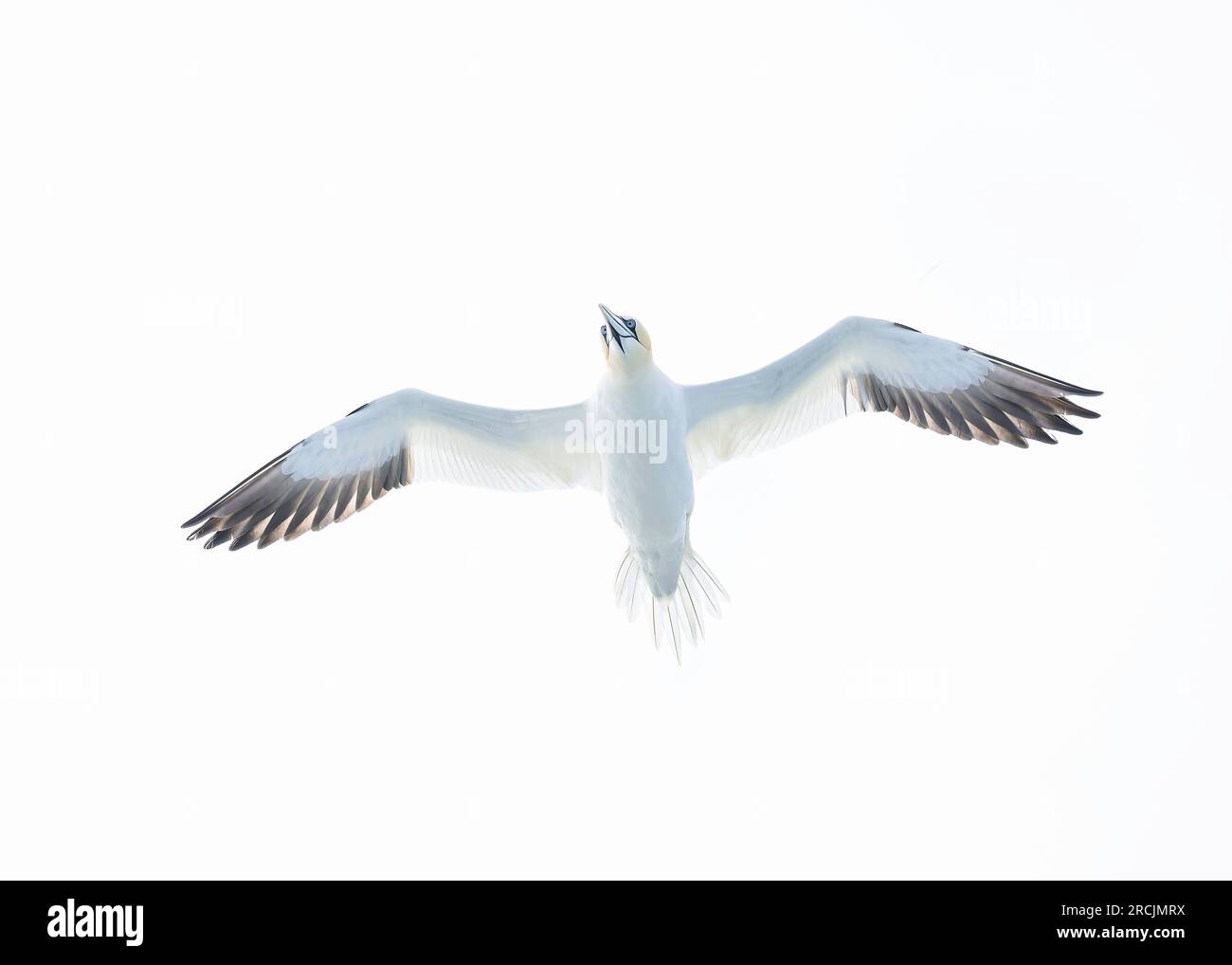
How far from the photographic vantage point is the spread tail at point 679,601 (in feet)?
28.8

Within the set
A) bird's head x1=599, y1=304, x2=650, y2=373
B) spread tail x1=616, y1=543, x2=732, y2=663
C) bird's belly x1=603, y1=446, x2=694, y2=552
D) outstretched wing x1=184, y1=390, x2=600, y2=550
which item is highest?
bird's head x1=599, y1=304, x2=650, y2=373

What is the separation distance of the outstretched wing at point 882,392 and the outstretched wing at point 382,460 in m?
1.09

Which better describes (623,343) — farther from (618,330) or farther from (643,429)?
(643,429)

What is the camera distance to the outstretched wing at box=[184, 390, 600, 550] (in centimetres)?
809

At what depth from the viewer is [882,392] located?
8141 mm

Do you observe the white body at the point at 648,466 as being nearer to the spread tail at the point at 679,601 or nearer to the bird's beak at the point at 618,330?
the bird's beak at the point at 618,330

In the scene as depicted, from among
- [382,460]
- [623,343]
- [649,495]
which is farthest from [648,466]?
[382,460]

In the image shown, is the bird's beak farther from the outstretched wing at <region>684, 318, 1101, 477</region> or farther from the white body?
the outstretched wing at <region>684, 318, 1101, 477</region>

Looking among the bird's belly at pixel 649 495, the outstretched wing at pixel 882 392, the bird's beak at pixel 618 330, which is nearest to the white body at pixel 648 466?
the bird's belly at pixel 649 495

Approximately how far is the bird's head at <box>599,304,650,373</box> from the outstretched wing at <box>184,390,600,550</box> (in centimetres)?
55

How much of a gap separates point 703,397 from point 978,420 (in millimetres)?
1858

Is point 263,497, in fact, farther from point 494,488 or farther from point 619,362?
point 619,362

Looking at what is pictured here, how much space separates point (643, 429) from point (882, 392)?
174 centimetres

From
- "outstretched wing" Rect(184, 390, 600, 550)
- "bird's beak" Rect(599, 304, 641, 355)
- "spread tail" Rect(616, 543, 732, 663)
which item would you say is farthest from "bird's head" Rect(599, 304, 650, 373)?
"spread tail" Rect(616, 543, 732, 663)
